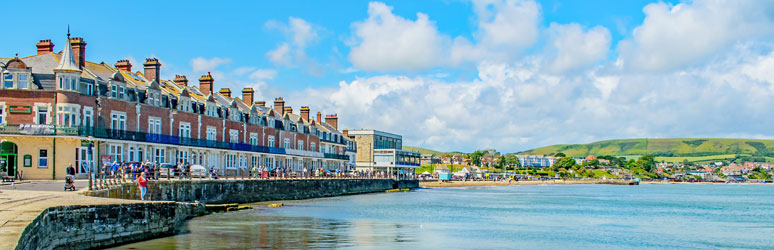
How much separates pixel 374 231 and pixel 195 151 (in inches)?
1217

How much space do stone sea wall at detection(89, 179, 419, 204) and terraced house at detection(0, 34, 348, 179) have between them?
15.6ft

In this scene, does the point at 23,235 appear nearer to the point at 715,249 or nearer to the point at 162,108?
the point at 715,249

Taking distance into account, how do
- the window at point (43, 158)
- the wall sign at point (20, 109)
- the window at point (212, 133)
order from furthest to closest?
the window at point (212, 133) < the wall sign at point (20, 109) < the window at point (43, 158)

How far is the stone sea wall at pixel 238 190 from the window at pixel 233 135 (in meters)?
9.06

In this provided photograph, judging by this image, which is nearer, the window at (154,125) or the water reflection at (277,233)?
the water reflection at (277,233)

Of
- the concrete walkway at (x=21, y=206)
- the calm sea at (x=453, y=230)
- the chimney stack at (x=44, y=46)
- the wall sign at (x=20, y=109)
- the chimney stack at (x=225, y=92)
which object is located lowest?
the calm sea at (x=453, y=230)

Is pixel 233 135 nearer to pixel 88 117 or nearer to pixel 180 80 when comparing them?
pixel 180 80

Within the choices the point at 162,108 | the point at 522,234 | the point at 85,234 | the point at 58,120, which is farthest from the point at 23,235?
the point at 162,108

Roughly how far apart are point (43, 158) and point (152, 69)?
1655cm

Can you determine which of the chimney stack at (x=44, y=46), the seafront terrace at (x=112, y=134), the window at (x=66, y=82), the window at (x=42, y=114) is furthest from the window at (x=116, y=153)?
the chimney stack at (x=44, y=46)

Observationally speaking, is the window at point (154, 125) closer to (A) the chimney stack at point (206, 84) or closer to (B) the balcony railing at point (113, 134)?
(B) the balcony railing at point (113, 134)

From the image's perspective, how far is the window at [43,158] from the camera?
39875 millimetres

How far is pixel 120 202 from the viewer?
23.8 m

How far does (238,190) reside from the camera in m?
47.2
